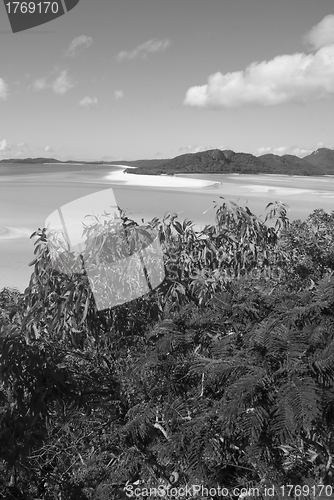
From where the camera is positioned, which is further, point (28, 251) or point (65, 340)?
point (28, 251)

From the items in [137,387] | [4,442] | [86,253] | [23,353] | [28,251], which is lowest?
[28,251]

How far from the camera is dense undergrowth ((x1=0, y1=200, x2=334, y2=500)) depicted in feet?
3.59

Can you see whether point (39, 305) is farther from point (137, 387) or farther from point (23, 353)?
point (137, 387)

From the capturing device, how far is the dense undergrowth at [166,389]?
1.10 metres

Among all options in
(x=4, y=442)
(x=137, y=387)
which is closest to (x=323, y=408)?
(x=137, y=387)

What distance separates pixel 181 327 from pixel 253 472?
1.67ft

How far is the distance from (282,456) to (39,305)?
111 centimetres

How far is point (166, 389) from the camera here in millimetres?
1352

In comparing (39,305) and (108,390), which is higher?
(39,305)

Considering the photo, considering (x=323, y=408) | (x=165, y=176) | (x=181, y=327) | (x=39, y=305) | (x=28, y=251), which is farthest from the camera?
(x=165, y=176)

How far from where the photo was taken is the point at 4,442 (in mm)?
1400

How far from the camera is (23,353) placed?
4.60 ft

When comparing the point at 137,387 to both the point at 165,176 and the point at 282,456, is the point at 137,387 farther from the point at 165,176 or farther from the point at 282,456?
the point at 165,176

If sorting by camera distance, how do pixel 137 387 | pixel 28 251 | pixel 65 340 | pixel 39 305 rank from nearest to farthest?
pixel 137 387 → pixel 39 305 → pixel 65 340 → pixel 28 251
